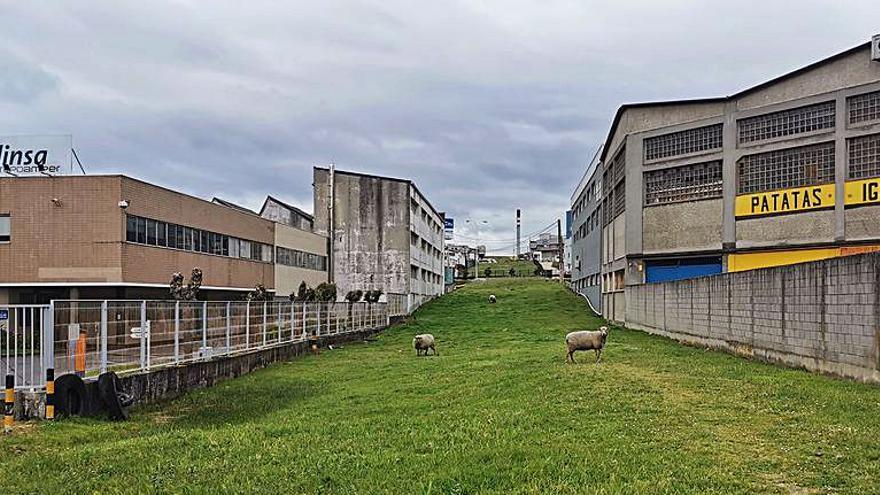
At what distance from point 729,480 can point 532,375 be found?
28.2 feet

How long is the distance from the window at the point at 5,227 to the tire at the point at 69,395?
82.6 feet

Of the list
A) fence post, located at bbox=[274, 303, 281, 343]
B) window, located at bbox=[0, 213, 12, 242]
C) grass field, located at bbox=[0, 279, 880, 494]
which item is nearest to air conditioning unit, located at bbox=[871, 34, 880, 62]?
grass field, located at bbox=[0, 279, 880, 494]

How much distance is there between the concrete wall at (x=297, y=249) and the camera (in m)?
52.4

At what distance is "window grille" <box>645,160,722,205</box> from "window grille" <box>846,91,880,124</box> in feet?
18.3

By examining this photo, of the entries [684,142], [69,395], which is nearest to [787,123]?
[684,142]

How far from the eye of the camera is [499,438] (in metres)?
9.32

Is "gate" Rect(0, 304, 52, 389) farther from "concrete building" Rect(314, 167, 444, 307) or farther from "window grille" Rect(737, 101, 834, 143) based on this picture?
"concrete building" Rect(314, 167, 444, 307)

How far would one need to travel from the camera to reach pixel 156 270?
37469 mm

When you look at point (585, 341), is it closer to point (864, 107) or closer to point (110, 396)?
point (110, 396)

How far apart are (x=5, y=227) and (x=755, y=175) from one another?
31.1 m

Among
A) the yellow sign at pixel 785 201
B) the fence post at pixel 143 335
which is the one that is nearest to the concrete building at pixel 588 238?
the yellow sign at pixel 785 201

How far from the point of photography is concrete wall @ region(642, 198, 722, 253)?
3462cm

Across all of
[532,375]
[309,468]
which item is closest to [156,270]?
[532,375]

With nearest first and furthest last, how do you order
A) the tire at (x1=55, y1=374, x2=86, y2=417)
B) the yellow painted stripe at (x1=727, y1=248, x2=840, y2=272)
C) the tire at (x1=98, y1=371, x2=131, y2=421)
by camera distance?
the tire at (x1=55, y1=374, x2=86, y2=417), the tire at (x1=98, y1=371, x2=131, y2=421), the yellow painted stripe at (x1=727, y1=248, x2=840, y2=272)
